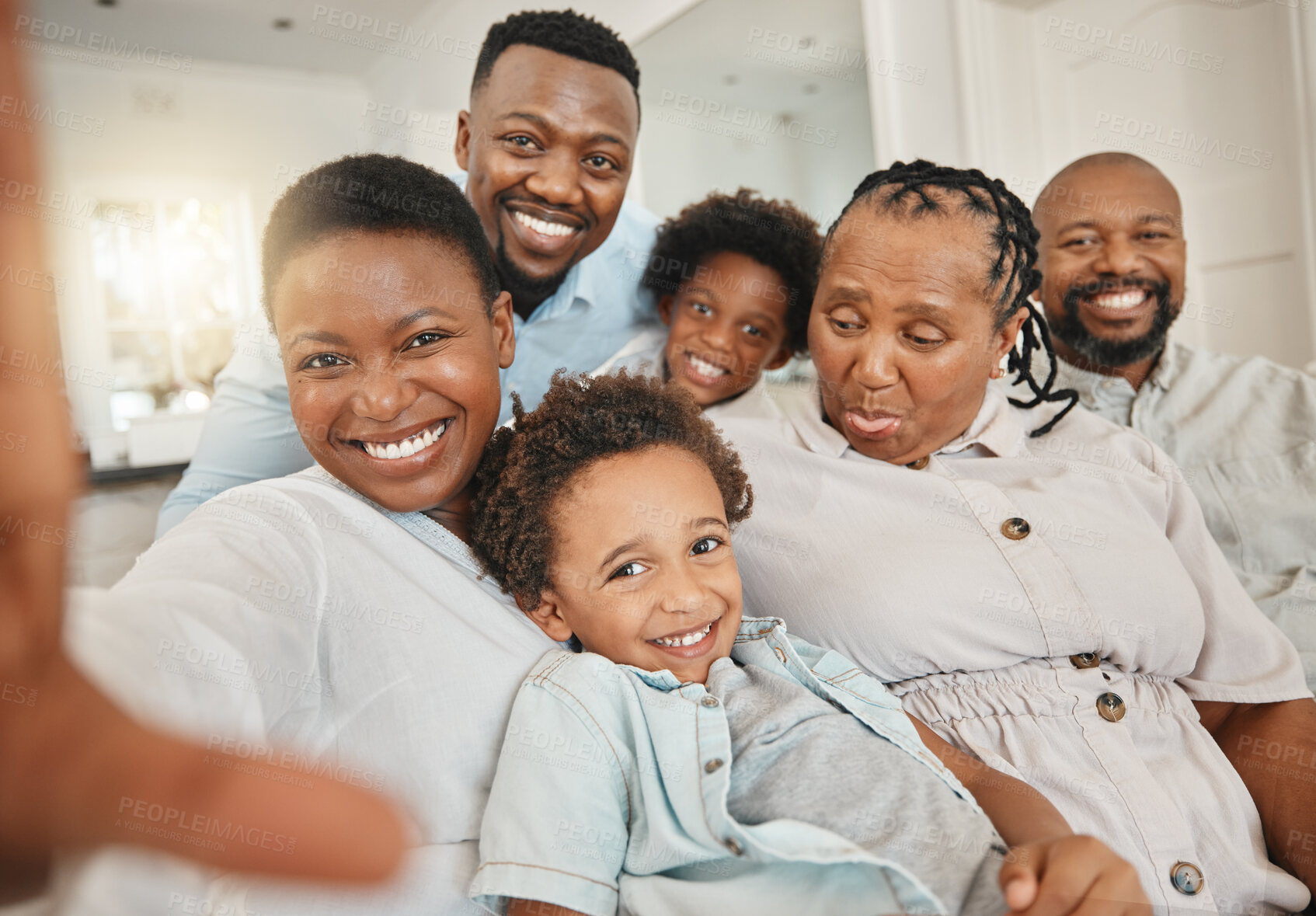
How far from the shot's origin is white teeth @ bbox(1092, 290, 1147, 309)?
2.10 m

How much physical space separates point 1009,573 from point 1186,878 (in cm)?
44

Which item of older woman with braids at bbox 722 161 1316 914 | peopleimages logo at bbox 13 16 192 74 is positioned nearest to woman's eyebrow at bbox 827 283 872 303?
older woman with braids at bbox 722 161 1316 914

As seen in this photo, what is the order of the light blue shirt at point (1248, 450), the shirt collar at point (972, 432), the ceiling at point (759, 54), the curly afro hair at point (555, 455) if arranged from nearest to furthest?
the curly afro hair at point (555, 455), the shirt collar at point (972, 432), the light blue shirt at point (1248, 450), the ceiling at point (759, 54)

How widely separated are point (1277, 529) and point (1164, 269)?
66cm

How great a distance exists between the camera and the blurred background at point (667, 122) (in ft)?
9.45

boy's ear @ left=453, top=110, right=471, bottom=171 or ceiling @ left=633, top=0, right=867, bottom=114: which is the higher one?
ceiling @ left=633, top=0, right=867, bottom=114

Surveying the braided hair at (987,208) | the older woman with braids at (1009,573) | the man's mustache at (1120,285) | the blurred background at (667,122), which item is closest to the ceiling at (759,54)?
the blurred background at (667,122)

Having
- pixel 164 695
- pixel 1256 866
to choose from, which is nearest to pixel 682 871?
pixel 164 695

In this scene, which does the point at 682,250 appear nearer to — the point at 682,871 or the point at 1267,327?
the point at 682,871

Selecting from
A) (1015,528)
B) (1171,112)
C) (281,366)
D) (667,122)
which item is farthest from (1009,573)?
(667,122)

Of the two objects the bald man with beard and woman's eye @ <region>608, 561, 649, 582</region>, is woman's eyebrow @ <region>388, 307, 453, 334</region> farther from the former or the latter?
the bald man with beard

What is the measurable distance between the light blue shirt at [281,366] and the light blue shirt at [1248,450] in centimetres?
115

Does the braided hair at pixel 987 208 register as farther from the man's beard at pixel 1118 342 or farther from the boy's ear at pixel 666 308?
the boy's ear at pixel 666 308

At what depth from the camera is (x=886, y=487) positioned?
4.66 ft
